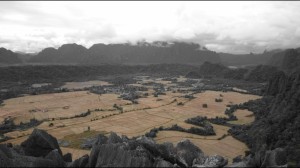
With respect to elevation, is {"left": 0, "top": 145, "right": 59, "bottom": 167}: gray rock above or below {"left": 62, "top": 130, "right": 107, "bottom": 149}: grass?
above

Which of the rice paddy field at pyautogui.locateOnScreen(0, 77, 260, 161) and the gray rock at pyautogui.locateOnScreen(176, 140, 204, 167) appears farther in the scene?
the rice paddy field at pyautogui.locateOnScreen(0, 77, 260, 161)

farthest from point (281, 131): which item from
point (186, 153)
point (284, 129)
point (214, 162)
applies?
point (214, 162)

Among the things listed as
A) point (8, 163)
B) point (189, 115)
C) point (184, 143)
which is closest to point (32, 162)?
point (8, 163)

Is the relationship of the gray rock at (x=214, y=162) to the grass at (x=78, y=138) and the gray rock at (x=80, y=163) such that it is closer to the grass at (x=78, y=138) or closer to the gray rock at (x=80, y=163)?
the gray rock at (x=80, y=163)

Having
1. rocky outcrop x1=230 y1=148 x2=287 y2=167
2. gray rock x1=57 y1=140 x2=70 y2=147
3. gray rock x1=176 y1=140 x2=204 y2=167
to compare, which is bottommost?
gray rock x1=57 y1=140 x2=70 y2=147

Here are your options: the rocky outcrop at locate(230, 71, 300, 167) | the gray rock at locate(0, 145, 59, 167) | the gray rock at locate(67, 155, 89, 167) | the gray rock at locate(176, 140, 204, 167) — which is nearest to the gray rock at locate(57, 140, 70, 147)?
the rocky outcrop at locate(230, 71, 300, 167)

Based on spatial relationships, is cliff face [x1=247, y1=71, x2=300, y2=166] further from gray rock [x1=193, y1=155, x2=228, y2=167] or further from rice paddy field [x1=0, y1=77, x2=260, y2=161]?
gray rock [x1=193, y1=155, x2=228, y2=167]

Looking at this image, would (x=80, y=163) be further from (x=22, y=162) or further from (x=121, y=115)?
(x=121, y=115)

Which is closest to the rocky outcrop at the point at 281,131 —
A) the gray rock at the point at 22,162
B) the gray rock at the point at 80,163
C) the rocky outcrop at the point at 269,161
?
the rocky outcrop at the point at 269,161
